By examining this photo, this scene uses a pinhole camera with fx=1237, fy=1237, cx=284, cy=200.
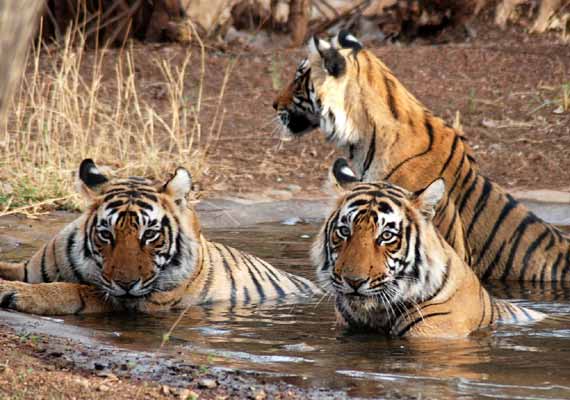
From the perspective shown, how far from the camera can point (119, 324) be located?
5.92 m

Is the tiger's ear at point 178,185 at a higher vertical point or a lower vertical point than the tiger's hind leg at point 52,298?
higher

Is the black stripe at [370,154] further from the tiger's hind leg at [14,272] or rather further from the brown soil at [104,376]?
the brown soil at [104,376]

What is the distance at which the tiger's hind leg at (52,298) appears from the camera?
578cm

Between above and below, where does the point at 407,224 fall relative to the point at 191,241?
above

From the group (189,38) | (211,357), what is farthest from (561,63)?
(211,357)

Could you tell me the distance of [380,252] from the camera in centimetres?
543

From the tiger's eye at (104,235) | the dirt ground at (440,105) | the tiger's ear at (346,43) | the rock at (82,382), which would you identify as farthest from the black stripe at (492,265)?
the rock at (82,382)

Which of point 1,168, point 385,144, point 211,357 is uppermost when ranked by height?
point 385,144

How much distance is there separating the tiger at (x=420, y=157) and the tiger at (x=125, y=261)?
1.42 metres

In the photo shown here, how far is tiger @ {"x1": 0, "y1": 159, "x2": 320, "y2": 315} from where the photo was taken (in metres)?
5.83

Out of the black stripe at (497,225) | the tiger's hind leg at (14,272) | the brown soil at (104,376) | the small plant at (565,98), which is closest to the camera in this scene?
the brown soil at (104,376)

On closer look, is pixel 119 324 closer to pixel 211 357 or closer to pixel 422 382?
pixel 211 357

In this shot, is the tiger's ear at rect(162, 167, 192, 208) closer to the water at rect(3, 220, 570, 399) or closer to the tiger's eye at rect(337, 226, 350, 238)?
the water at rect(3, 220, 570, 399)

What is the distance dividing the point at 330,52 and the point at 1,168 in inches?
113
